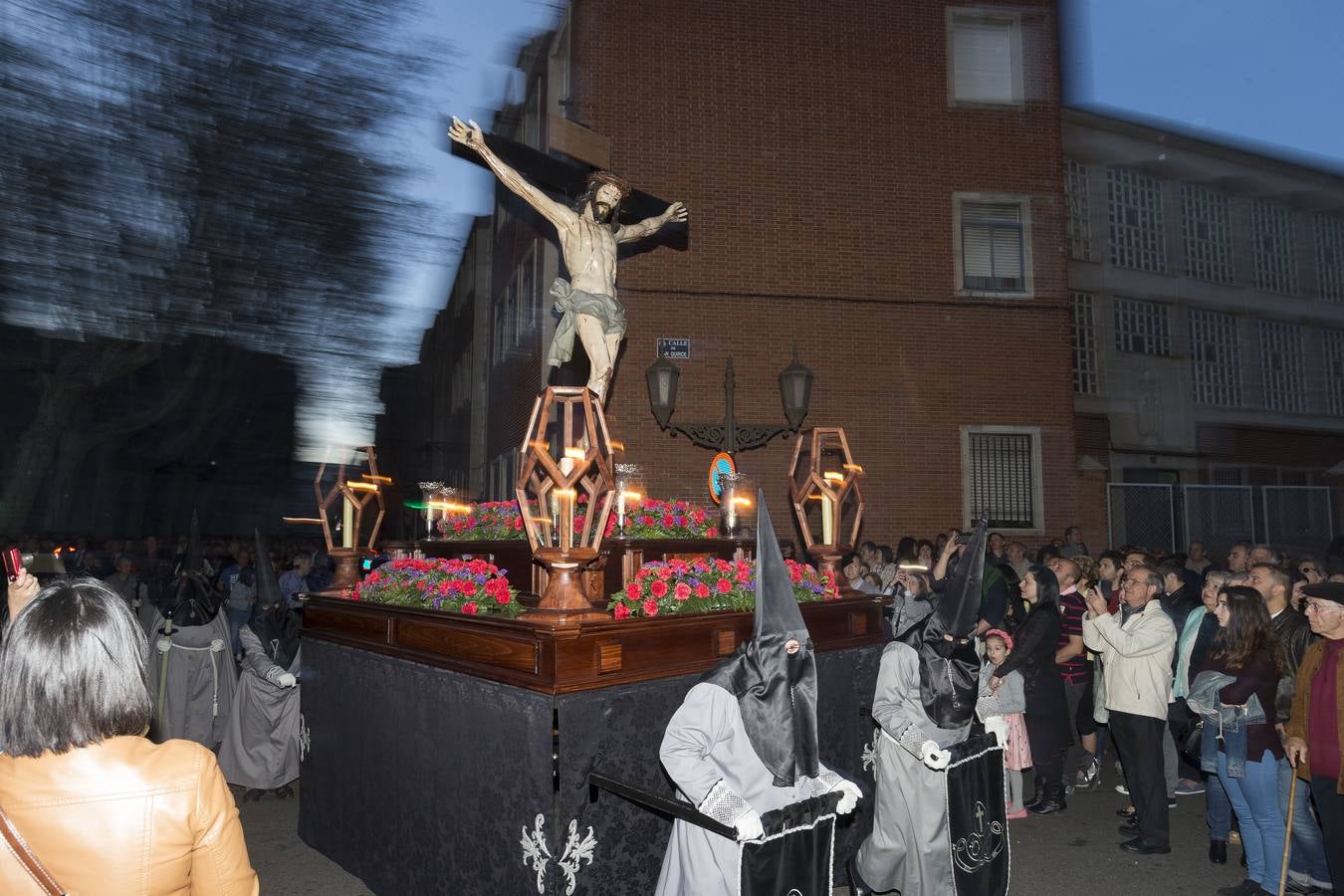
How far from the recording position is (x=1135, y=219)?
21.6 metres

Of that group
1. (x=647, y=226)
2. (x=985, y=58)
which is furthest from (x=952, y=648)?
(x=985, y=58)

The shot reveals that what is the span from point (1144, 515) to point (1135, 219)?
8.96 metres

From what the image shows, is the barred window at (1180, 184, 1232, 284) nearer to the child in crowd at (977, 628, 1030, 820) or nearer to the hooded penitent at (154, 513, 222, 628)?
the child in crowd at (977, 628, 1030, 820)

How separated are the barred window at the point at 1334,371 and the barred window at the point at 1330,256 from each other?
1129 millimetres

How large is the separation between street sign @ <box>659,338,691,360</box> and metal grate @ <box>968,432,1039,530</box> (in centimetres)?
514

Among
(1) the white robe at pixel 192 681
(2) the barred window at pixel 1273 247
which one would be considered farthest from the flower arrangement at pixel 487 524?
(2) the barred window at pixel 1273 247

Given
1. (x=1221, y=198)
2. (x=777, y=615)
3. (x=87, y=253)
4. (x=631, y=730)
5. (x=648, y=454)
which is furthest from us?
(x=1221, y=198)

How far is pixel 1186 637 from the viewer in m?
7.23

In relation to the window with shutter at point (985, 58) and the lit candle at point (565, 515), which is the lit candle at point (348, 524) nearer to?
the lit candle at point (565, 515)

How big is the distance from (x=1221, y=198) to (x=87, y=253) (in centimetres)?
2922

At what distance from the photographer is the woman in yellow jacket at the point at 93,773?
7.15 ft

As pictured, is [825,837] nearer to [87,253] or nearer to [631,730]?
[631,730]

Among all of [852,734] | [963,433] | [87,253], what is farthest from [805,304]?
[87,253]

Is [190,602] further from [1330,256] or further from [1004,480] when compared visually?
[1330,256]
